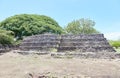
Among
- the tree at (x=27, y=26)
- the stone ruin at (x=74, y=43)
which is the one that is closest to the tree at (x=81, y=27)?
the tree at (x=27, y=26)

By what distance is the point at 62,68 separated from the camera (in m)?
11.9

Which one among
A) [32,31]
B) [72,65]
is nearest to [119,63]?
[72,65]

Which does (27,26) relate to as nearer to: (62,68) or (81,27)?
(81,27)

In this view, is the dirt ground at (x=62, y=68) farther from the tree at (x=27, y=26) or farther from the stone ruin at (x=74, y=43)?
the tree at (x=27, y=26)

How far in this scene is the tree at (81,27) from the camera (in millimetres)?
41094

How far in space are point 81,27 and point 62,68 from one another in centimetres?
2984

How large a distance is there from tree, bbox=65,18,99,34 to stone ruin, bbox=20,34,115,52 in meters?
21.7

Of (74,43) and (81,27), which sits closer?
(74,43)

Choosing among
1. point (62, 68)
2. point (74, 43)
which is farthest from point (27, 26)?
point (62, 68)

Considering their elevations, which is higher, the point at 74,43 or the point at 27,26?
the point at 27,26

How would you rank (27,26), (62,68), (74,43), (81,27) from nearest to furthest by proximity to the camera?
1. (62,68)
2. (74,43)
3. (27,26)
4. (81,27)

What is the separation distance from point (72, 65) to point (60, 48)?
19.5 feet

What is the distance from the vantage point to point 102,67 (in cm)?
1212

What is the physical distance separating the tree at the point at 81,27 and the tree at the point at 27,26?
10.4m
